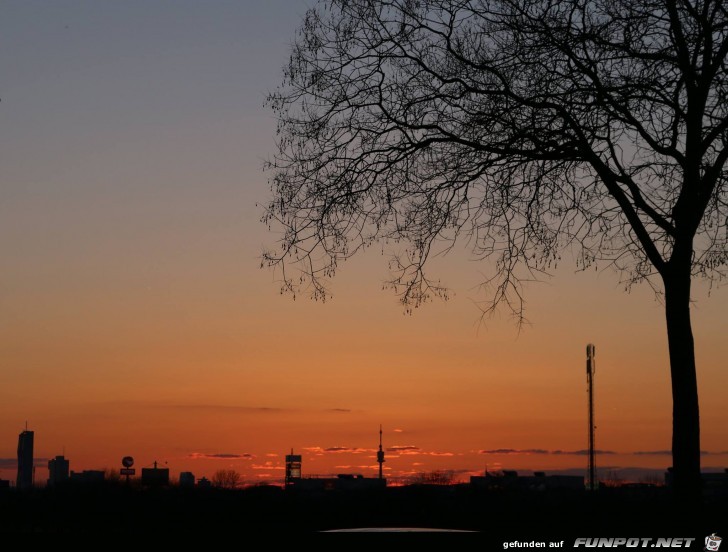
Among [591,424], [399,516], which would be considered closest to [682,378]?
[399,516]

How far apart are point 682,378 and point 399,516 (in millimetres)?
5613

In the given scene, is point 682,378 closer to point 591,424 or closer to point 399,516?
point 399,516

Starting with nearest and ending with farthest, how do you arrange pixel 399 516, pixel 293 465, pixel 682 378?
pixel 682 378
pixel 399 516
pixel 293 465

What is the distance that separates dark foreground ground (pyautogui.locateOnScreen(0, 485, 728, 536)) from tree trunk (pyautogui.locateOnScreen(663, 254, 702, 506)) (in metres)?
0.63

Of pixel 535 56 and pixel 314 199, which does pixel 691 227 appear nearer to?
pixel 535 56

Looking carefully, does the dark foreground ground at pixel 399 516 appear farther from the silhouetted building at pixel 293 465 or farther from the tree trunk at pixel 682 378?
the silhouetted building at pixel 293 465

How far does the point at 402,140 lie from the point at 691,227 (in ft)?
16.9

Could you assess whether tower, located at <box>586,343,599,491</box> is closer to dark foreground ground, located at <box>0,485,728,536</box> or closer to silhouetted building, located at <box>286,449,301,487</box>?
dark foreground ground, located at <box>0,485,728,536</box>

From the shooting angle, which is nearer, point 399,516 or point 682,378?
point 682,378

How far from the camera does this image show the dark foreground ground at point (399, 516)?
11.1 meters

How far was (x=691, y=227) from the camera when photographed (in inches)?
675

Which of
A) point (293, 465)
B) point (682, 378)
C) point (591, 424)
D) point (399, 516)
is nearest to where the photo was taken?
point (682, 378)

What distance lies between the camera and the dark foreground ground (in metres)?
11.1

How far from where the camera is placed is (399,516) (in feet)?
62.4
